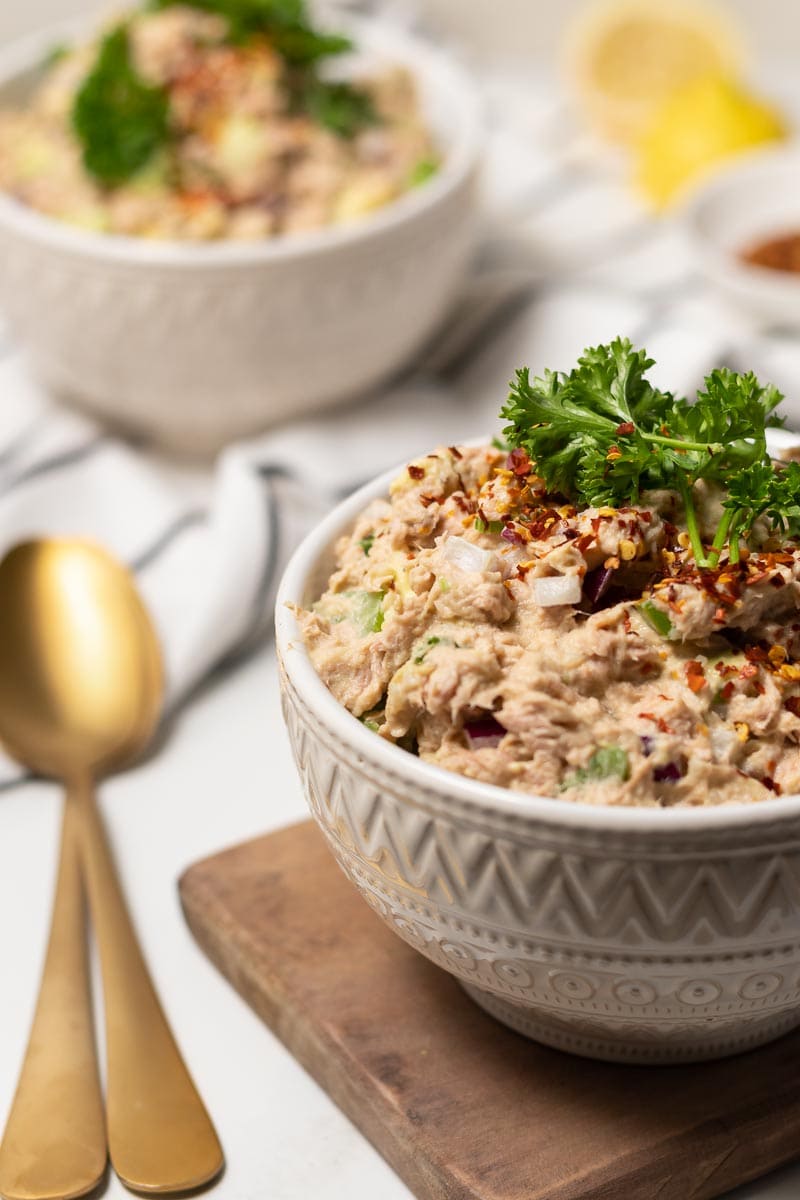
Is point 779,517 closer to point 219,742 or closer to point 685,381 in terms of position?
point 219,742

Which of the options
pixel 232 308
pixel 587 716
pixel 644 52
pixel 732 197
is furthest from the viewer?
pixel 644 52

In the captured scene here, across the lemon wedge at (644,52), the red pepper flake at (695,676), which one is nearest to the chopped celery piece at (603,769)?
the red pepper flake at (695,676)

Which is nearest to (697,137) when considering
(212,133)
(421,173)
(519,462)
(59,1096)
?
(421,173)

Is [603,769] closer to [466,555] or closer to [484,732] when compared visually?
[484,732]

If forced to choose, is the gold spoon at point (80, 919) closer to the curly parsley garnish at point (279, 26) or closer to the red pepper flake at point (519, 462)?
the red pepper flake at point (519, 462)

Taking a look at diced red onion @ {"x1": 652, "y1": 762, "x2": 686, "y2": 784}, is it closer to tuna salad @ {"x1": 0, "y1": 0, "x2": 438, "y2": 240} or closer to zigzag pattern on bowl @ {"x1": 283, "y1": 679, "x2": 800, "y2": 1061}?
zigzag pattern on bowl @ {"x1": 283, "y1": 679, "x2": 800, "y2": 1061}

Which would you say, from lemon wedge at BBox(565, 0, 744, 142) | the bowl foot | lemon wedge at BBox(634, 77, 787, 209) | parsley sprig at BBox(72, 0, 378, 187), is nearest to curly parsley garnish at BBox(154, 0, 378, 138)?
parsley sprig at BBox(72, 0, 378, 187)

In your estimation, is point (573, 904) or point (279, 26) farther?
point (279, 26)
